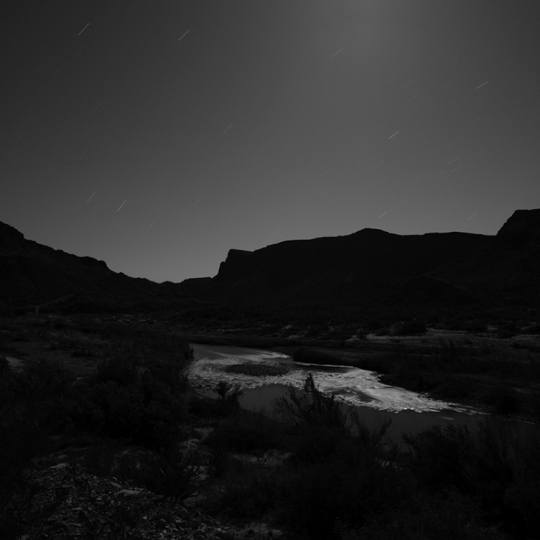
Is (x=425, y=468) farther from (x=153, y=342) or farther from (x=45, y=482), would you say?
(x=153, y=342)

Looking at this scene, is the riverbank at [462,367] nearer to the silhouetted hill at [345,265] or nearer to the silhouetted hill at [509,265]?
the silhouetted hill at [509,265]

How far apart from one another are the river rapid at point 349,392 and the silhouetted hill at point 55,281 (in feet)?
170

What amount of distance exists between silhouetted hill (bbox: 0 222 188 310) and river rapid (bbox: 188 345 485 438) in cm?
5183

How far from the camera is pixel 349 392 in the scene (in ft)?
53.0

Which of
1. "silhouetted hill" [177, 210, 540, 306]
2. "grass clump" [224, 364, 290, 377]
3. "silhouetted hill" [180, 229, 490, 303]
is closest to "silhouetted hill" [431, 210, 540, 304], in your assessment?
"silhouetted hill" [177, 210, 540, 306]

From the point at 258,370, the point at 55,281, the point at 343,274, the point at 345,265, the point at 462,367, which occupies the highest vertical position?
the point at 345,265

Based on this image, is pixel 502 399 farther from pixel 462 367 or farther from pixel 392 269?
pixel 392 269

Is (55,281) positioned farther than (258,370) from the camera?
Yes

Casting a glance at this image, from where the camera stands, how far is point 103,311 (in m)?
66.4

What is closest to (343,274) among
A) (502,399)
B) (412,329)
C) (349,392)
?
(412,329)

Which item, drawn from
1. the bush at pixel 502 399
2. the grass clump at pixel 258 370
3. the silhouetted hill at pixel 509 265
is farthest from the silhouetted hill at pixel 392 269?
the bush at pixel 502 399

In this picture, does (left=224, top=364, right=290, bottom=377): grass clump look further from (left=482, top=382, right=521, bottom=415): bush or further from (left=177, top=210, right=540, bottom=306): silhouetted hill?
(left=177, top=210, right=540, bottom=306): silhouetted hill

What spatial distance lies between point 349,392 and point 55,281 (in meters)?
84.2

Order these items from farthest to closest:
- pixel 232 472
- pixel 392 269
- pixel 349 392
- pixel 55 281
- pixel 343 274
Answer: pixel 343 274
pixel 392 269
pixel 55 281
pixel 349 392
pixel 232 472
